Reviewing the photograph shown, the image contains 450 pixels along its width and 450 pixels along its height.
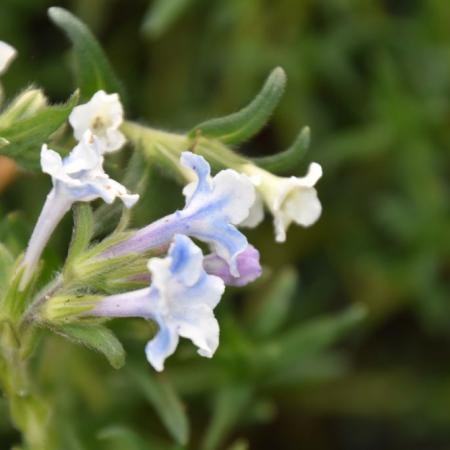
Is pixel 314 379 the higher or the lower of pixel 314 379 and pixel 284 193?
the lower

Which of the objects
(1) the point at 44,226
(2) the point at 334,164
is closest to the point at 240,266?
(1) the point at 44,226

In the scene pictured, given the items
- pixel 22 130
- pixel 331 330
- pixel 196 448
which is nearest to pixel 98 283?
pixel 22 130

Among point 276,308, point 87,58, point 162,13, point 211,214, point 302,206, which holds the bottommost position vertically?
point 276,308

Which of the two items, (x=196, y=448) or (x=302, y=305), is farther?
(x=302, y=305)

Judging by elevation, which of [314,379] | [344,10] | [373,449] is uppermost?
[344,10]

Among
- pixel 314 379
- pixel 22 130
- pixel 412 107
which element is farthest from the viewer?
pixel 412 107

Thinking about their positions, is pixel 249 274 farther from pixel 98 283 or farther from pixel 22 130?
pixel 22 130

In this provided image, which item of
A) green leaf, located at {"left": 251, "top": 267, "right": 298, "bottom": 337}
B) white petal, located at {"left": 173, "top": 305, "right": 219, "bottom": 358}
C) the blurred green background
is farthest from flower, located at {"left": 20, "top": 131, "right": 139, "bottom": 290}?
the blurred green background

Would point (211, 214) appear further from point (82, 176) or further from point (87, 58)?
point (87, 58)
